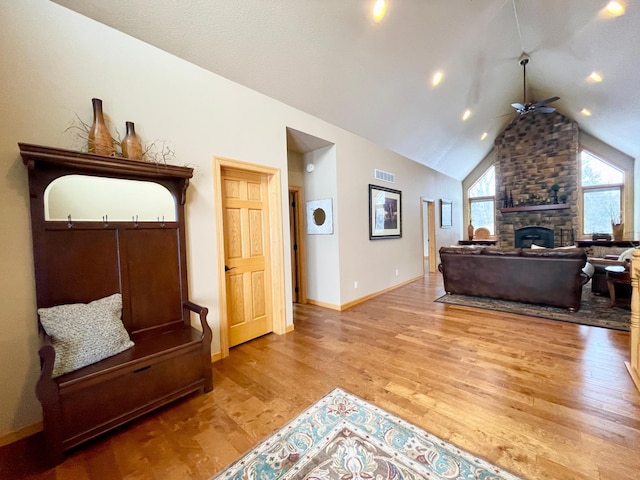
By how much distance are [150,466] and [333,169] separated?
368cm

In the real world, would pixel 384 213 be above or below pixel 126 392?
above

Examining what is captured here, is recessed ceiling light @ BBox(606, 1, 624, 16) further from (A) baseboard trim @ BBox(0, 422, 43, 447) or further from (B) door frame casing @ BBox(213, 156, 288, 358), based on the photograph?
(A) baseboard trim @ BBox(0, 422, 43, 447)

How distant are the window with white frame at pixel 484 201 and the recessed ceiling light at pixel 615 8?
19.1 feet

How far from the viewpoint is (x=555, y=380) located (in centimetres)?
210

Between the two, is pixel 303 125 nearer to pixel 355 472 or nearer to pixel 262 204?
pixel 262 204

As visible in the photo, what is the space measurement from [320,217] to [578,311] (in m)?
3.85

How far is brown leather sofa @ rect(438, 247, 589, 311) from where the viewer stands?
3.51 meters

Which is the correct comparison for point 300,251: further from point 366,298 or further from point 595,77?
point 595,77

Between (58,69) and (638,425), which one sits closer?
(638,425)

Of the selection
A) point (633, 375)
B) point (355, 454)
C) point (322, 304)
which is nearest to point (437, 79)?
point (322, 304)

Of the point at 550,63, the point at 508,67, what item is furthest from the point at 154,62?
the point at 550,63

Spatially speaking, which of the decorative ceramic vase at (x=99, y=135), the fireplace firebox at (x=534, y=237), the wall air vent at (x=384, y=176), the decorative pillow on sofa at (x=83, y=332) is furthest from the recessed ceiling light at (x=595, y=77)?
the decorative pillow on sofa at (x=83, y=332)

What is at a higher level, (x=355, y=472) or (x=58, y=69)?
(x=58, y=69)

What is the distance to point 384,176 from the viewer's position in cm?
506
